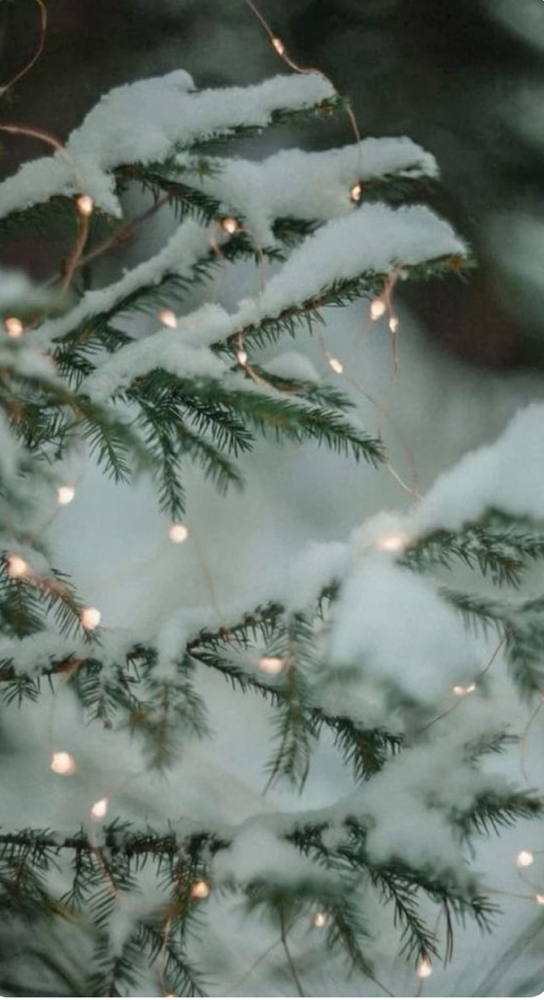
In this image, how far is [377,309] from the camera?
97cm

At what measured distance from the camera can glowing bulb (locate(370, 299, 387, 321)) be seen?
3.18 feet

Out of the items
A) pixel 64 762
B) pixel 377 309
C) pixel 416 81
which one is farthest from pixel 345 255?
pixel 64 762

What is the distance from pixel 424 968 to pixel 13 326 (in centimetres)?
57

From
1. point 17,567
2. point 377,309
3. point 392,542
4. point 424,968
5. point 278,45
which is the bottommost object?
point 424,968

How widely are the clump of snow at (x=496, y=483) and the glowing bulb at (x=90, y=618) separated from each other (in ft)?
A: 0.80

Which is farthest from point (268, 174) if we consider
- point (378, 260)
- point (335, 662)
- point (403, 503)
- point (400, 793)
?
point (400, 793)

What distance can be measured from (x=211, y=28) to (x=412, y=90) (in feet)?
0.53

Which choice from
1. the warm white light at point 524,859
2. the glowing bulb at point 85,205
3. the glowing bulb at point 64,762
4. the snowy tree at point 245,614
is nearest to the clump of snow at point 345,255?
the snowy tree at point 245,614

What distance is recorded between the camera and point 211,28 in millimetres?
992

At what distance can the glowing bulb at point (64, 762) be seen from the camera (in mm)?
961

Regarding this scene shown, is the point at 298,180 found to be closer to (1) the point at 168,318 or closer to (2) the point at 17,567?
(1) the point at 168,318

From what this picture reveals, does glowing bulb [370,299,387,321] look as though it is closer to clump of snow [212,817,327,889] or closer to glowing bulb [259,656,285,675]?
glowing bulb [259,656,285,675]

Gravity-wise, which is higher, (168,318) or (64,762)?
(168,318)

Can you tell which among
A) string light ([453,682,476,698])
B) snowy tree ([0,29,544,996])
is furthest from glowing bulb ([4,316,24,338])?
string light ([453,682,476,698])
